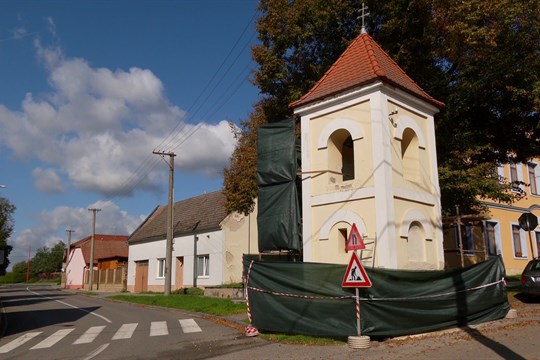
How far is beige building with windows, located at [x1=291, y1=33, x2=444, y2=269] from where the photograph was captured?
12.2m

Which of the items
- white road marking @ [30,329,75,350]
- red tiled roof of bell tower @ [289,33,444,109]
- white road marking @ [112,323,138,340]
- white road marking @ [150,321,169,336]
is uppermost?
red tiled roof of bell tower @ [289,33,444,109]

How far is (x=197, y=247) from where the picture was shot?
30.6 m

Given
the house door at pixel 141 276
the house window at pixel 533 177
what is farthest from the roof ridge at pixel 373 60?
the house door at pixel 141 276

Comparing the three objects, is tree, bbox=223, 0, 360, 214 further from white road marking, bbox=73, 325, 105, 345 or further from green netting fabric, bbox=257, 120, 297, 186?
white road marking, bbox=73, 325, 105, 345

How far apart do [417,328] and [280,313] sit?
320 centimetres

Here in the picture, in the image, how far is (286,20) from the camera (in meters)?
19.3

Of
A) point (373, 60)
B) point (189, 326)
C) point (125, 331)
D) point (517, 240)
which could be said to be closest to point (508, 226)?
point (517, 240)

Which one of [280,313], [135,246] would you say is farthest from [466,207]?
[135,246]

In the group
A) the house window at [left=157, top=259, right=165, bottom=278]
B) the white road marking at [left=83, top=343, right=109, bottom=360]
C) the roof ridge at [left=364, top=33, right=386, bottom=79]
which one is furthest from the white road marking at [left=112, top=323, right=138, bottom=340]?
the house window at [left=157, top=259, right=165, bottom=278]

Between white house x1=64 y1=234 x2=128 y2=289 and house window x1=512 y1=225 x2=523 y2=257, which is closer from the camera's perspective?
house window x1=512 y1=225 x2=523 y2=257

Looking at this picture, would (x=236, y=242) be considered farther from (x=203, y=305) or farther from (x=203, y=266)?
(x=203, y=305)

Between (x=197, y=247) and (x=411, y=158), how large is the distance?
63.6 ft

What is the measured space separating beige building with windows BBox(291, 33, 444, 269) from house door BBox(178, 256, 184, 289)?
20108 millimetres

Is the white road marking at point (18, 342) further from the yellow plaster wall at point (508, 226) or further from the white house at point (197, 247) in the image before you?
the yellow plaster wall at point (508, 226)
